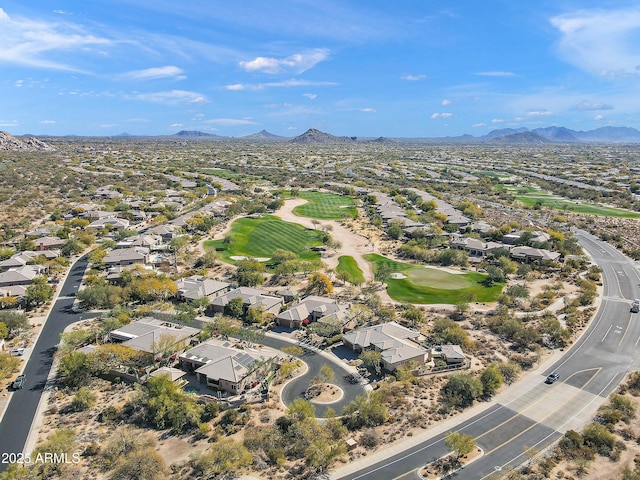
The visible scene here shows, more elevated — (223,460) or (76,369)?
(76,369)

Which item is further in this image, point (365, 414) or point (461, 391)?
point (461, 391)

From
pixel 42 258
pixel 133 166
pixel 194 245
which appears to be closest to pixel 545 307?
pixel 194 245

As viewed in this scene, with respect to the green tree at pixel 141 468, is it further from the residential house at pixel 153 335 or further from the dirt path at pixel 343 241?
the dirt path at pixel 343 241

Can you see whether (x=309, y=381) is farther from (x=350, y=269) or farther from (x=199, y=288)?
(x=350, y=269)

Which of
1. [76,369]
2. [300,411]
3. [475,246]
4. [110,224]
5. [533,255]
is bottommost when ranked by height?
[300,411]

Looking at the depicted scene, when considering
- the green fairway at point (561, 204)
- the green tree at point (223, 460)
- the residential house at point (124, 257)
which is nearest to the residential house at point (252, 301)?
the residential house at point (124, 257)

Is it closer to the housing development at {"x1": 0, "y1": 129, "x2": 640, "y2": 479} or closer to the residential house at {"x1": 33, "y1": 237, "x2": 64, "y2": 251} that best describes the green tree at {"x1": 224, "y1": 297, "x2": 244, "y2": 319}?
the housing development at {"x1": 0, "y1": 129, "x2": 640, "y2": 479}

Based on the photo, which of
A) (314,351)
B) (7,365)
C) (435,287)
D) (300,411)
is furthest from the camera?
(435,287)

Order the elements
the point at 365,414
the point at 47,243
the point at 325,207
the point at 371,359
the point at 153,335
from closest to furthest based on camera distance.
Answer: the point at 365,414 → the point at 371,359 → the point at 153,335 → the point at 47,243 → the point at 325,207

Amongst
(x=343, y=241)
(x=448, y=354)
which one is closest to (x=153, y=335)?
(x=448, y=354)
